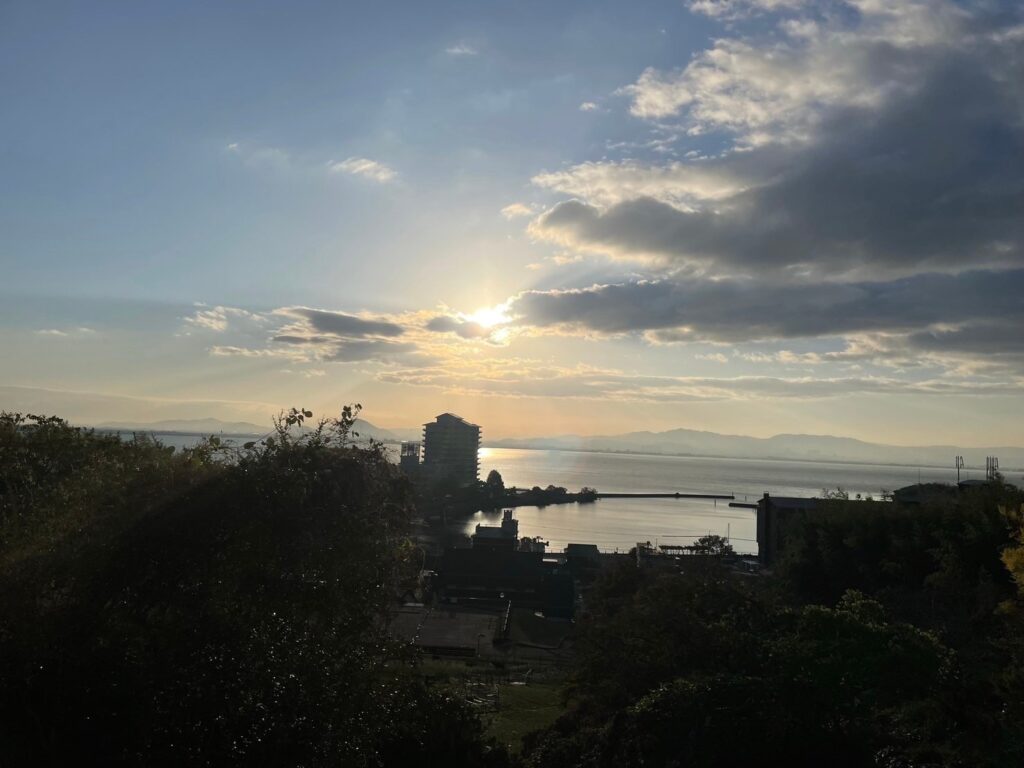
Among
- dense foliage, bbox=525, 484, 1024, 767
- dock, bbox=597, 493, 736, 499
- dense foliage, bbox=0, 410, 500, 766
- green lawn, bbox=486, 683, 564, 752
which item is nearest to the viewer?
dense foliage, bbox=0, 410, 500, 766

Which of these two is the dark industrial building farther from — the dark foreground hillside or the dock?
the dock

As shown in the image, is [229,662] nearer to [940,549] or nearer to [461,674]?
[461,674]

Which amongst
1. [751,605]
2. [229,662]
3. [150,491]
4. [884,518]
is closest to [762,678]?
[751,605]

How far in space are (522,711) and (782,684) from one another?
6516mm

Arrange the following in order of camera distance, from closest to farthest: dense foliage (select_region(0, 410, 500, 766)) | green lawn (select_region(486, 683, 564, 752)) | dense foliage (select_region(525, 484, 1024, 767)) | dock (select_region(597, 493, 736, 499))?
1. dense foliage (select_region(0, 410, 500, 766))
2. dense foliage (select_region(525, 484, 1024, 767))
3. green lawn (select_region(486, 683, 564, 752))
4. dock (select_region(597, 493, 736, 499))

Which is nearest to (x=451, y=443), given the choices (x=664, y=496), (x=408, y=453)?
(x=664, y=496)

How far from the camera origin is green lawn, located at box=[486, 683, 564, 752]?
12.3 meters

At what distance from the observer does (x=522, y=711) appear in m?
14.2

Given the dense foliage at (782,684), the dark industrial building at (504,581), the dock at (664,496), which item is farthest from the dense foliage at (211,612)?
the dock at (664,496)

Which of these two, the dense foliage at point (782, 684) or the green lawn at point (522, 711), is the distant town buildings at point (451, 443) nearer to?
the green lawn at point (522, 711)

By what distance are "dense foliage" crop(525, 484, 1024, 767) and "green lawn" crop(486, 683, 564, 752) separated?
1.02 m

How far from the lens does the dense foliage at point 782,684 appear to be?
8430 millimetres

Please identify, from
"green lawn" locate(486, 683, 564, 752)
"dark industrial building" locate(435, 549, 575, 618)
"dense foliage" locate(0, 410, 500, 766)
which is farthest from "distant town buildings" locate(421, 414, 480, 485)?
"dense foliage" locate(0, 410, 500, 766)

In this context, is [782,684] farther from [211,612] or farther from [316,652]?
[211,612]
